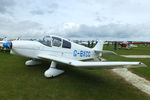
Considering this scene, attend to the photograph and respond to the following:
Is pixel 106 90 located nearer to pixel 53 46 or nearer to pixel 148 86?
pixel 148 86

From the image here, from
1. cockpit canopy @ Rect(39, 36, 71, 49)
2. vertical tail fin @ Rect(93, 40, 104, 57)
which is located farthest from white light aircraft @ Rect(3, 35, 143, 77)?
vertical tail fin @ Rect(93, 40, 104, 57)

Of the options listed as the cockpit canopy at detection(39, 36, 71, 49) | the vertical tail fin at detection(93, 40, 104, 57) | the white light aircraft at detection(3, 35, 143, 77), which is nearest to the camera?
the white light aircraft at detection(3, 35, 143, 77)

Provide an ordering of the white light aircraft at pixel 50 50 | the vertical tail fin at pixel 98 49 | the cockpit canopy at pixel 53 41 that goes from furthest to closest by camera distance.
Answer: the vertical tail fin at pixel 98 49, the cockpit canopy at pixel 53 41, the white light aircraft at pixel 50 50

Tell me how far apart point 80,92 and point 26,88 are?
1.91 m

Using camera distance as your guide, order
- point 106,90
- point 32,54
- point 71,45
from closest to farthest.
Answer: point 106,90 < point 32,54 < point 71,45

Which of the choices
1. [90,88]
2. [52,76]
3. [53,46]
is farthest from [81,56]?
[90,88]

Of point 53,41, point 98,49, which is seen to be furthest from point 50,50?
point 98,49

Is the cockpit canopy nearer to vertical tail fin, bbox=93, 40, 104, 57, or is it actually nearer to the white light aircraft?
the white light aircraft

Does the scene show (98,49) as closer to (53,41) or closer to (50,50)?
(53,41)

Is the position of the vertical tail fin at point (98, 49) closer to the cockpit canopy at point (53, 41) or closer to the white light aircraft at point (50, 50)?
the white light aircraft at point (50, 50)

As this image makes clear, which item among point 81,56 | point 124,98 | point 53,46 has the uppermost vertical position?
point 53,46

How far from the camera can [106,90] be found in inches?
160

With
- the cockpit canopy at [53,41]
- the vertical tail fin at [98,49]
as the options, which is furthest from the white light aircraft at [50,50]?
the vertical tail fin at [98,49]

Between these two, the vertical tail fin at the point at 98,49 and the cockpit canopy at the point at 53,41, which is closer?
the cockpit canopy at the point at 53,41
